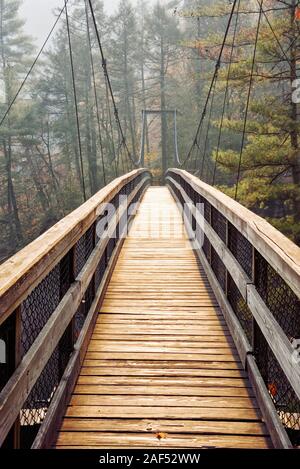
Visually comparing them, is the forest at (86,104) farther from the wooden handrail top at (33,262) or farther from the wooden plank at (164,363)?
the wooden handrail top at (33,262)

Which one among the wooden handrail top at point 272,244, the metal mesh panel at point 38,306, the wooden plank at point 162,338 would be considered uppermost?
the wooden handrail top at point 272,244

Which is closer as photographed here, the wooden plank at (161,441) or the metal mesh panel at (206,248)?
the wooden plank at (161,441)

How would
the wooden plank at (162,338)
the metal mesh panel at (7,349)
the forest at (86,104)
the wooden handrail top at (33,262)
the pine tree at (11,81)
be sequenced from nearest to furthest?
1. the wooden handrail top at (33,262)
2. the metal mesh panel at (7,349)
3. the wooden plank at (162,338)
4. the forest at (86,104)
5. the pine tree at (11,81)

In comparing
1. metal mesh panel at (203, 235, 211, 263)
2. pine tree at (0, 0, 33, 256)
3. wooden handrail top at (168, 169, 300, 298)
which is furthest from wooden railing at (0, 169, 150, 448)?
pine tree at (0, 0, 33, 256)

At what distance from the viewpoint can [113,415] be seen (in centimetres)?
257

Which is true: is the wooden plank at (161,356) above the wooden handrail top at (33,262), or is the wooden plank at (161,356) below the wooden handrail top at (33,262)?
below

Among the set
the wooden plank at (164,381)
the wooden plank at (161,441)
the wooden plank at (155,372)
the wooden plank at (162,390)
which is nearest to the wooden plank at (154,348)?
the wooden plank at (155,372)

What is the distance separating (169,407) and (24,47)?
38.5 meters

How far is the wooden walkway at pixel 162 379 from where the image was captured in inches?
93.8

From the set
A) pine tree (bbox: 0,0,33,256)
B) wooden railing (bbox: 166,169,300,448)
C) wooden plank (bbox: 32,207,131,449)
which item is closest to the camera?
wooden railing (bbox: 166,169,300,448)

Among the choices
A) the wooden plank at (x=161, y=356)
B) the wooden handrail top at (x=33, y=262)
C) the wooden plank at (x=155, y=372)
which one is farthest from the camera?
the wooden plank at (x=161, y=356)

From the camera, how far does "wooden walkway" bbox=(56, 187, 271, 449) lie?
2.38 metres

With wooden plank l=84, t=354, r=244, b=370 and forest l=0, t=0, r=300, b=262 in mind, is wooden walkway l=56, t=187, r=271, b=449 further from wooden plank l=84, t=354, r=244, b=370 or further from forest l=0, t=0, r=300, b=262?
forest l=0, t=0, r=300, b=262

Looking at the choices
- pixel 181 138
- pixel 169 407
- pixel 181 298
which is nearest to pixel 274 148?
pixel 181 298
